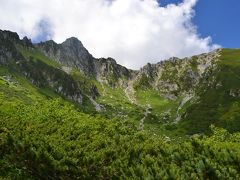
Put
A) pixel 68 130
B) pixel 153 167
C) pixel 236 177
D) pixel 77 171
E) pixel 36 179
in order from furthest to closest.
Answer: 1. pixel 68 130
2. pixel 36 179
3. pixel 77 171
4. pixel 153 167
5. pixel 236 177

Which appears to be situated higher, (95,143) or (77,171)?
(95,143)

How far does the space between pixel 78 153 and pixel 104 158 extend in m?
3.28

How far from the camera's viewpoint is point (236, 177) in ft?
94.1

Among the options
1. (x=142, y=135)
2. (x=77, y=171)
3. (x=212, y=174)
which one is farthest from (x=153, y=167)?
(x=142, y=135)

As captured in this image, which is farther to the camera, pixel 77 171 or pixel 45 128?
pixel 45 128

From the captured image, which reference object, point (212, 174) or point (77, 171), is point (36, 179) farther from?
point (212, 174)

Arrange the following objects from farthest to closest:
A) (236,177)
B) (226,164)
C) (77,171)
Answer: (77,171) < (226,164) < (236,177)

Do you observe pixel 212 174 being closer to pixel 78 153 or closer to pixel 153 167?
pixel 153 167

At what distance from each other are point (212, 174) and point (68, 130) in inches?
1216

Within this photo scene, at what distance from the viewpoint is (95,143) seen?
53.6 meters

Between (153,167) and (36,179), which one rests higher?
(153,167)

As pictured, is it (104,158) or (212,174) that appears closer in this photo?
(212,174)

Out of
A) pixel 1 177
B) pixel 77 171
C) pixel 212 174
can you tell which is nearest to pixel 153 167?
pixel 212 174

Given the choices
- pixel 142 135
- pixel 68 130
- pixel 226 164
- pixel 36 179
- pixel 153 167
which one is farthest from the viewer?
pixel 142 135
